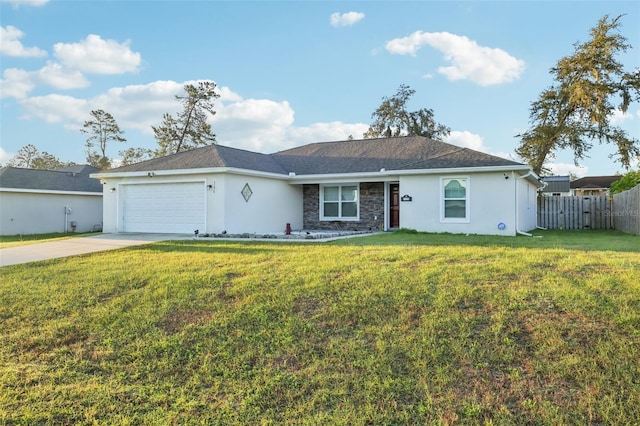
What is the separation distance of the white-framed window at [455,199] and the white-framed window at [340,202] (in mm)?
3893

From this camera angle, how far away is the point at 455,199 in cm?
1427

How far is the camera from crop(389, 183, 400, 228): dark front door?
1689 centimetres

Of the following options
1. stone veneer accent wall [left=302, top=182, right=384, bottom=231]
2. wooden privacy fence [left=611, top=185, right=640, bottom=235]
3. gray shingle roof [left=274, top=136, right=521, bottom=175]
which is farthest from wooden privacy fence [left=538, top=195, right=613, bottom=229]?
stone veneer accent wall [left=302, top=182, right=384, bottom=231]

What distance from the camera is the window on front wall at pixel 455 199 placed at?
14109 mm

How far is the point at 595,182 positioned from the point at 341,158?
37.9 m

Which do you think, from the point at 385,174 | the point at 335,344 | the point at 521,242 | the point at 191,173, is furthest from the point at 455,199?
the point at 335,344

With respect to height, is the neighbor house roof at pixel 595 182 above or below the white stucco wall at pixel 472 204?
above

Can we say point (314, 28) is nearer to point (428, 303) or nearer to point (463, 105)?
point (463, 105)

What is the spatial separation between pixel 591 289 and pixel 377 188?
1192cm

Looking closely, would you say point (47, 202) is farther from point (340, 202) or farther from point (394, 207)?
point (394, 207)

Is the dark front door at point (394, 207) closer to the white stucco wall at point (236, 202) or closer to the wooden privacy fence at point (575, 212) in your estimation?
the white stucco wall at point (236, 202)

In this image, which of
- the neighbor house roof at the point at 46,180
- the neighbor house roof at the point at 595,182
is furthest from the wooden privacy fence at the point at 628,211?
the neighbor house roof at the point at 595,182

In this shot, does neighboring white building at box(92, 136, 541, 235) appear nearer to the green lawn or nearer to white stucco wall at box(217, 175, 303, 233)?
white stucco wall at box(217, 175, 303, 233)

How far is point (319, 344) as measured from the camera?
14.8ft
